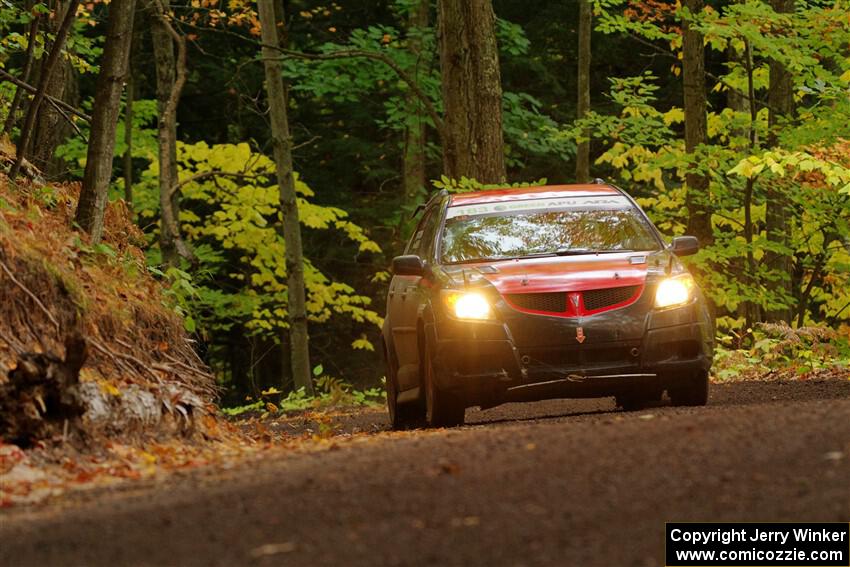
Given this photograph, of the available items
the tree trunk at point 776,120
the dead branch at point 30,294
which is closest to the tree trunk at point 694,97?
the tree trunk at point 776,120

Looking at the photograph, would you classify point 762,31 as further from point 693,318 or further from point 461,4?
point 693,318

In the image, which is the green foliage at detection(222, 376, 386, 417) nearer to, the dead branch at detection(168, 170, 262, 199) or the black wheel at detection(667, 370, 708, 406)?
the dead branch at detection(168, 170, 262, 199)

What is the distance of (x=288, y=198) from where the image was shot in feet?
81.7

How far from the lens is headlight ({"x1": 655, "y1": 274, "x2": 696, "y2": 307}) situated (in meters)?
10.7

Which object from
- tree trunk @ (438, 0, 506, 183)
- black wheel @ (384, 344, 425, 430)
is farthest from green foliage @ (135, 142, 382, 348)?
black wheel @ (384, 344, 425, 430)

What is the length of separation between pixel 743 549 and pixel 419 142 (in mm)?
24277

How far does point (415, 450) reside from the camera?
7816mm

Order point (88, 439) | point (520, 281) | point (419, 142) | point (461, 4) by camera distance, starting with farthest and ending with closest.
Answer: point (419, 142) → point (461, 4) → point (520, 281) → point (88, 439)

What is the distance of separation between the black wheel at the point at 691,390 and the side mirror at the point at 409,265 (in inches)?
88.9

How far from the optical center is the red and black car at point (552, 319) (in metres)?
10.5

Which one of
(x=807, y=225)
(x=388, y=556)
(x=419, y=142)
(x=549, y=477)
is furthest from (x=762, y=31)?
(x=388, y=556)

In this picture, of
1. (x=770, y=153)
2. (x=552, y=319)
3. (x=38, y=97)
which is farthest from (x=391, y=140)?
(x=552, y=319)

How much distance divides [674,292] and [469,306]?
1.64m

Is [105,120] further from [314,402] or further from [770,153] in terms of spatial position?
[314,402]
